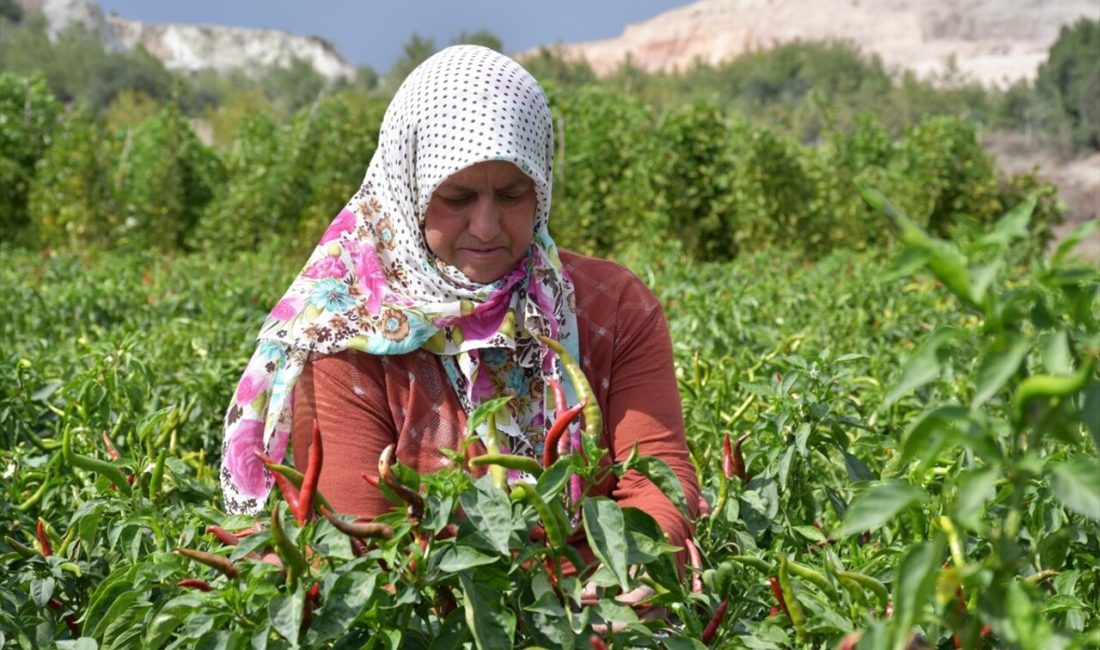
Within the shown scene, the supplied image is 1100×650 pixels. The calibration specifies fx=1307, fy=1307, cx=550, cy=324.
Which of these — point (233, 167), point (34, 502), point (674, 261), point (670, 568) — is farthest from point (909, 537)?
point (233, 167)

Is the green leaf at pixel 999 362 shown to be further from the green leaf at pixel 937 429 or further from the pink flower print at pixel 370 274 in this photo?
the pink flower print at pixel 370 274

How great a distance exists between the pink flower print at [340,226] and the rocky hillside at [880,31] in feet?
154

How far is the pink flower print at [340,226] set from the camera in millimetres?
2002

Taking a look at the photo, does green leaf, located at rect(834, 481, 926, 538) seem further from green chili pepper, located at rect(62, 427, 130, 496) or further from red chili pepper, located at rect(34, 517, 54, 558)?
red chili pepper, located at rect(34, 517, 54, 558)

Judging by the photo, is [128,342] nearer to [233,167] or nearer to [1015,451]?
[1015,451]

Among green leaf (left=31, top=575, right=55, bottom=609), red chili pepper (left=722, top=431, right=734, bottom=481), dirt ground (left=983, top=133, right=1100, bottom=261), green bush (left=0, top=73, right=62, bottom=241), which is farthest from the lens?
dirt ground (left=983, top=133, right=1100, bottom=261)

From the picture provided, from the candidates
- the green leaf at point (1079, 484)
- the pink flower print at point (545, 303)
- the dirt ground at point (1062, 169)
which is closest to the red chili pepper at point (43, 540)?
the pink flower print at point (545, 303)

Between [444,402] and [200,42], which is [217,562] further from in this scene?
[200,42]

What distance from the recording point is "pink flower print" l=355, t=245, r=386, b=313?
1948 mm

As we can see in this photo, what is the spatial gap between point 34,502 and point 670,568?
1.22 meters

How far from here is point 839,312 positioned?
3.98m

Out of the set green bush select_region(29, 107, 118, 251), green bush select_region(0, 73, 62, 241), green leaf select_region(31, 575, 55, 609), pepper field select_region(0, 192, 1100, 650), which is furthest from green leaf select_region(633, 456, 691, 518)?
green bush select_region(0, 73, 62, 241)

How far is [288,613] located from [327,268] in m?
0.93

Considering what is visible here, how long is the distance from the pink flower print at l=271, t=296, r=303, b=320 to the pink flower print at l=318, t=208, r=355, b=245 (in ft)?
0.36
